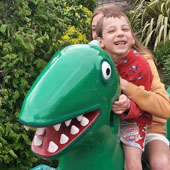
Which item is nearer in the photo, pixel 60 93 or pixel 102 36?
pixel 60 93

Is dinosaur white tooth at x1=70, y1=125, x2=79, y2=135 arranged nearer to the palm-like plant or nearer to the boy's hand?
the boy's hand

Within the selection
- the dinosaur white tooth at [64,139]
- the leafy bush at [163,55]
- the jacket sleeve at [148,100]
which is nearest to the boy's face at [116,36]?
the jacket sleeve at [148,100]

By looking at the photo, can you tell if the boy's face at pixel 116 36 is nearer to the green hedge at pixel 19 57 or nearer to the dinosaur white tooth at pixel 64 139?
the dinosaur white tooth at pixel 64 139

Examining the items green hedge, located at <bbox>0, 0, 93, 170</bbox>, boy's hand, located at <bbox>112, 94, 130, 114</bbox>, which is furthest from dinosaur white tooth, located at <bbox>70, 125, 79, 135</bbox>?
green hedge, located at <bbox>0, 0, 93, 170</bbox>

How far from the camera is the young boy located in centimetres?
144

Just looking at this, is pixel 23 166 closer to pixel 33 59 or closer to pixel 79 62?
pixel 33 59

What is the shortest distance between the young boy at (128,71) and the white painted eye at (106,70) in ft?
0.67

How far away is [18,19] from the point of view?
8.27ft

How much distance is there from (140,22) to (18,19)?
21.9 ft

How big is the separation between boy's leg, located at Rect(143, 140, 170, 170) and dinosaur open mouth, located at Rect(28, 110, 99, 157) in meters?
0.58

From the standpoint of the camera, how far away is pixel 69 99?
3.59ft

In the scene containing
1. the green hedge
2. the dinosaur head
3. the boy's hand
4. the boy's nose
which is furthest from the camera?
the green hedge

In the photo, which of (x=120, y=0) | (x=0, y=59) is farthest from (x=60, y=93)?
(x=120, y=0)

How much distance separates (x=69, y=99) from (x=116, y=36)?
0.48m
